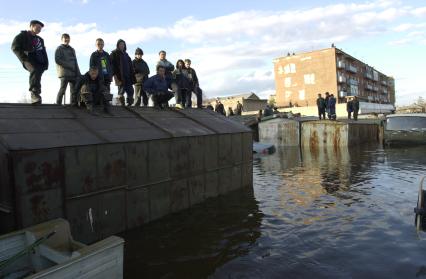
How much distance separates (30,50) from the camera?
825cm

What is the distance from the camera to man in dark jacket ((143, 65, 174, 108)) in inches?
446

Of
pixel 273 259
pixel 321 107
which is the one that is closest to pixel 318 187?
pixel 273 259

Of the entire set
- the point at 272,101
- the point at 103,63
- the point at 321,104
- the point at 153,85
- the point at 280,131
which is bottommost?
the point at 280,131

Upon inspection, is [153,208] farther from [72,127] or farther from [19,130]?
[19,130]

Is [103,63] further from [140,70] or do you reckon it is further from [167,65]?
[167,65]

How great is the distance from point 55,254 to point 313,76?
7176 centimetres

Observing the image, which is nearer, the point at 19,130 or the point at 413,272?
the point at 413,272

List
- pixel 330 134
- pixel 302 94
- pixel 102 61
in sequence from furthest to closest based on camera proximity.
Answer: pixel 302 94
pixel 330 134
pixel 102 61

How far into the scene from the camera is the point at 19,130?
261 inches

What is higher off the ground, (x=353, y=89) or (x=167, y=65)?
(x=353, y=89)

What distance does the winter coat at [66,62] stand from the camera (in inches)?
362

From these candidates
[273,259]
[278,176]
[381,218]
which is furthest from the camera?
[278,176]

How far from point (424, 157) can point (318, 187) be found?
805 cm

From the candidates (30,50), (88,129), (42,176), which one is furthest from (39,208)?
(30,50)
